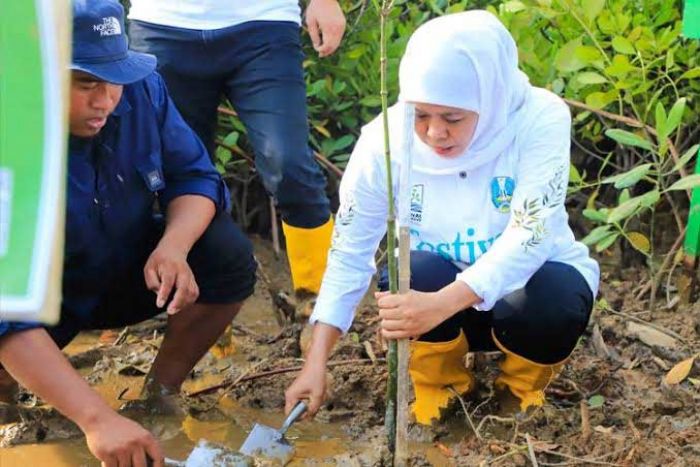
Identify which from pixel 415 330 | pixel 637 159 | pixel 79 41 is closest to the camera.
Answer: pixel 415 330

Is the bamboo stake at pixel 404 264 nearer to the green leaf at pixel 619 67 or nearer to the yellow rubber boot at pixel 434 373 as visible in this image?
the yellow rubber boot at pixel 434 373

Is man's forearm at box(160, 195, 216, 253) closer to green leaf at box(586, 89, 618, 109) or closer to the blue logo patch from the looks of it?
the blue logo patch

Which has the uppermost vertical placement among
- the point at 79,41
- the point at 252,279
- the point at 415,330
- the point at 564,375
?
the point at 79,41

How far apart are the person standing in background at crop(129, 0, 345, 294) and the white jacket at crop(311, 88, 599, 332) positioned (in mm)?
515

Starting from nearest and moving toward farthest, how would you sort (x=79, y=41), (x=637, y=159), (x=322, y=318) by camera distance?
(x=79, y=41)
(x=322, y=318)
(x=637, y=159)

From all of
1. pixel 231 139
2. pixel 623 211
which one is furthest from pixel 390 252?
pixel 231 139

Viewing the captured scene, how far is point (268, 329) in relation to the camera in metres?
3.44

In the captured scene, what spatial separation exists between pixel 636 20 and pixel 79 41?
1.83 m

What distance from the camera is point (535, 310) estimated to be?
7.95 feet

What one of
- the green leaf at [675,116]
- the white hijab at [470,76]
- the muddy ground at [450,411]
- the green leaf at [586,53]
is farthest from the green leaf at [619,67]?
the white hijab at [470,76]

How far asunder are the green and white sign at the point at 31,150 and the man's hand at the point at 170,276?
1.09 meters

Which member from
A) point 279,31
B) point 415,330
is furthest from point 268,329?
point 415,330

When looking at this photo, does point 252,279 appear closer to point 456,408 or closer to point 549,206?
point 456,408

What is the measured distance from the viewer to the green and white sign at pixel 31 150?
1.18 m
